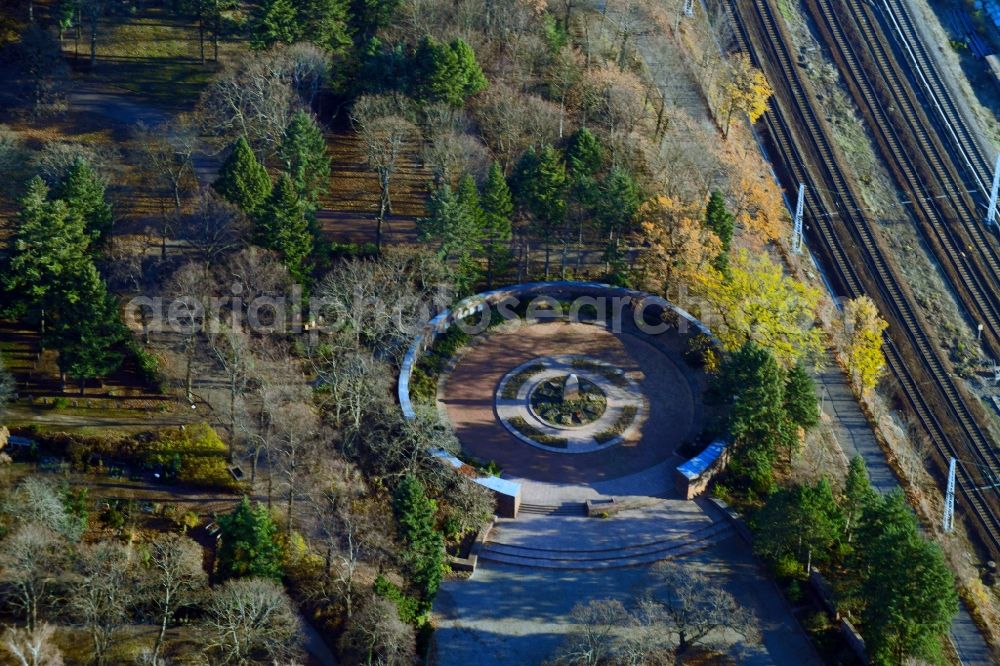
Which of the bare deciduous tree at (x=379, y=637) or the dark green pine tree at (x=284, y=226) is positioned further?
the dark green pine tree at (x=284, y=226)

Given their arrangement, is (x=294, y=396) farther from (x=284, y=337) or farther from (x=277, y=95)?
(x=277, y=95)

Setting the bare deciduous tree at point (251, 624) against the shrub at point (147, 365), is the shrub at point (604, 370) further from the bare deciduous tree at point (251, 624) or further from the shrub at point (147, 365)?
the bare deciduous tree at point (251, 624)

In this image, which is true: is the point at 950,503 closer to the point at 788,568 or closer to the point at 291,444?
the point at 788,568

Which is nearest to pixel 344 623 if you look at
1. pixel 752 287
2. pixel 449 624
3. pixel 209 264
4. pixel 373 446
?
pixel 449 624

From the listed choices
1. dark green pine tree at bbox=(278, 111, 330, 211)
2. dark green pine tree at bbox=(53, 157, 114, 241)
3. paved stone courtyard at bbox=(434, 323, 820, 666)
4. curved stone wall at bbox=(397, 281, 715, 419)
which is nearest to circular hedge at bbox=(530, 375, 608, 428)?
paved stone courtyard at bbox=(434, 323, 820, 666)

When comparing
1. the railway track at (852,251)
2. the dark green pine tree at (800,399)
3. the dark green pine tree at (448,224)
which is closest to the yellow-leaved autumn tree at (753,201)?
the railway track at (852,251)
